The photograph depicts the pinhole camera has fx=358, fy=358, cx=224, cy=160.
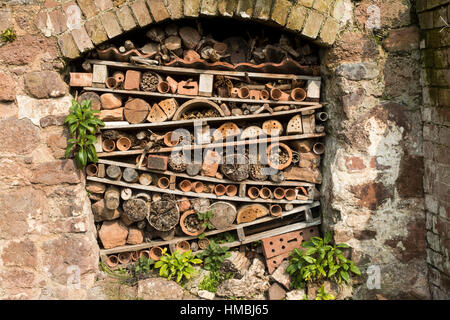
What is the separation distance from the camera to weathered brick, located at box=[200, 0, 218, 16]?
3336 mm

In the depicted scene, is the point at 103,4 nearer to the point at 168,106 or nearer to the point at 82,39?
the point at 82,39

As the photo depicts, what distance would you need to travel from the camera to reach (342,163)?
3.54 metres

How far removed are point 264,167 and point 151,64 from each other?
5.09ft

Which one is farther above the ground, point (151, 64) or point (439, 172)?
point (151, 64)

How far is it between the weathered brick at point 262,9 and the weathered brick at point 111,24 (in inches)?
50.7

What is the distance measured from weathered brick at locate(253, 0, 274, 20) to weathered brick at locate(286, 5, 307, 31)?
0.21 meters

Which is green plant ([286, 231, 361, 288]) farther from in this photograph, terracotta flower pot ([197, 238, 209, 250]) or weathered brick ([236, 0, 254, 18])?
weathered brick ([236, 0, 254, 18])

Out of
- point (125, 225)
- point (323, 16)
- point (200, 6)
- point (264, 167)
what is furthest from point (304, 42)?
point (125, 225)

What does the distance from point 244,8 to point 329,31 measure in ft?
2.74

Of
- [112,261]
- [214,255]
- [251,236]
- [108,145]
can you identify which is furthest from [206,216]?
[108,145]

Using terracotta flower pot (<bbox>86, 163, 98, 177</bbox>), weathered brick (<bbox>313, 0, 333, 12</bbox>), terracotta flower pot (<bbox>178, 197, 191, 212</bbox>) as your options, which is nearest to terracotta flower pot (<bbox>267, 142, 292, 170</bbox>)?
terracotta flower pot (<bbox>178, 197, 191, 212</bbox>)

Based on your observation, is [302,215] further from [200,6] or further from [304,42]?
[200,6]

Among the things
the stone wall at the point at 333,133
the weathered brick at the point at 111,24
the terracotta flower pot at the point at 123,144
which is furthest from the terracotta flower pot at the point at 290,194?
the weathered brick at the point at 111,24

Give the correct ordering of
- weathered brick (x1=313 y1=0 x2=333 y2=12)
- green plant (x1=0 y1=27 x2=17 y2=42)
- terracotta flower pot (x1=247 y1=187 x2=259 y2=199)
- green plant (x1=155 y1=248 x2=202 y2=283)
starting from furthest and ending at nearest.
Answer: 1. terracotta flower pot (x1=247 y1=187 x2=259 y2=199)
2. green plant (x1=155 y1=248 x2=202 y2=283)
3. weathered brick (x1=313 y1=0 x2=333 y2=12)
4. green plant (x1=0 y1=27 x2=17 y2=42)
